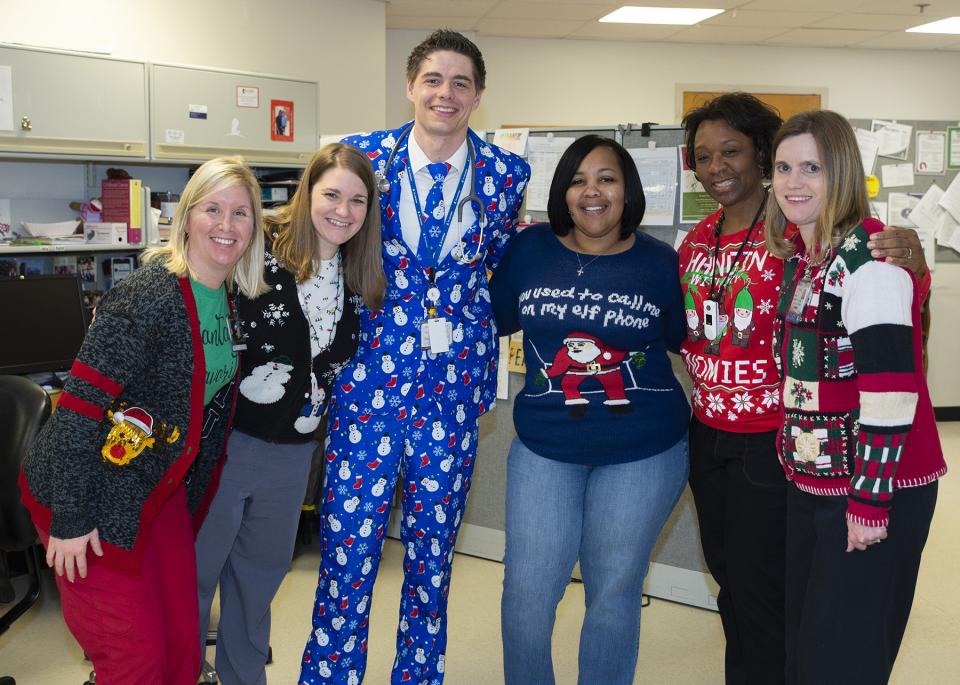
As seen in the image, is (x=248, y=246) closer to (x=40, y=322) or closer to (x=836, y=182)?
(x=836, y=182)

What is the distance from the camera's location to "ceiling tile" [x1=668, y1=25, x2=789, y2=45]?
23.8 ft

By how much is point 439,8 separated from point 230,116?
9.71 feet

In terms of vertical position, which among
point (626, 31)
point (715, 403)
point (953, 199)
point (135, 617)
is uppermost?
point (626, 31)

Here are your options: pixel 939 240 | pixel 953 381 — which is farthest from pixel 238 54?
pixel 953 381

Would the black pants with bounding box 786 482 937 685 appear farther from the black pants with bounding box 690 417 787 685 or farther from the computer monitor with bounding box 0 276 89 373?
the computer monitor with bounding box 0 276 89 373

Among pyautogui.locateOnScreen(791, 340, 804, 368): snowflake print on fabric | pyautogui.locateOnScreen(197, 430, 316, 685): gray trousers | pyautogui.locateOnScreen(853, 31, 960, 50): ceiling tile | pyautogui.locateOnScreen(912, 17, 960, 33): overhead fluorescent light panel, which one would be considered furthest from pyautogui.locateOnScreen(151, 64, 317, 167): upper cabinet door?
pyautogui.locateOnScreen(853, 31, 960, 50): ceiling tile

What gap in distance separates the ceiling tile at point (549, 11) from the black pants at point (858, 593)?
5493mm

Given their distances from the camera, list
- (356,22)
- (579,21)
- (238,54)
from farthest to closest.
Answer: (579,21) → (356,22) → (238,54)

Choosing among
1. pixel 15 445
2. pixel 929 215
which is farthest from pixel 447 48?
pixel 929 215

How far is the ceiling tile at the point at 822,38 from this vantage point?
289 inches

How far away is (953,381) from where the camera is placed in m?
6.11

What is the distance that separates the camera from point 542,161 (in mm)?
3199

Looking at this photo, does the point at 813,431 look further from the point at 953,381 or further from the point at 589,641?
the point at 953,381

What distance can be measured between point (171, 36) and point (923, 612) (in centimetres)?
474
